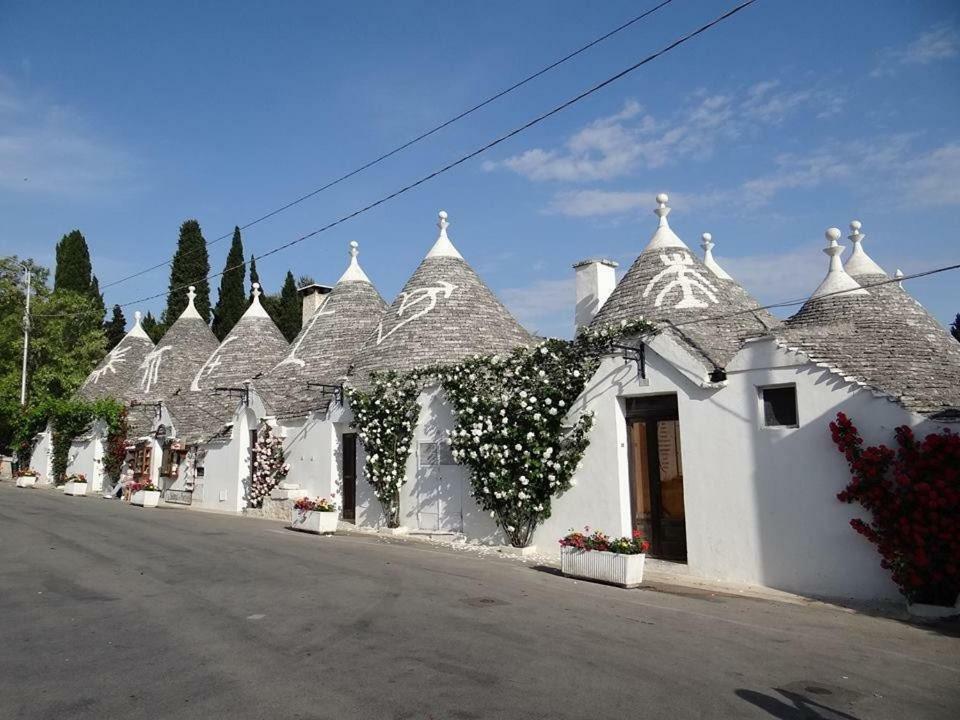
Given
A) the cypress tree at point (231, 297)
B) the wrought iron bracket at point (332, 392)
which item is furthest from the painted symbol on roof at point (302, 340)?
the cypress tree at point (231, 297)

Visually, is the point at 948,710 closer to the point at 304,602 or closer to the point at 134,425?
the point at 304,602

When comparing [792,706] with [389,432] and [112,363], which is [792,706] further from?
[112,363]

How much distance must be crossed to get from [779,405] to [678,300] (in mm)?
4385

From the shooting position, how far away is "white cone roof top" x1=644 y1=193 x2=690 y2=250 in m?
16.5

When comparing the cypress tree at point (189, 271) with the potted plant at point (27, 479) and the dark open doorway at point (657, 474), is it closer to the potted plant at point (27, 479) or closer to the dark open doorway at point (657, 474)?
Answer: the potted plant at point (27, 479)

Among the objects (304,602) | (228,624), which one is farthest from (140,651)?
(304,602)

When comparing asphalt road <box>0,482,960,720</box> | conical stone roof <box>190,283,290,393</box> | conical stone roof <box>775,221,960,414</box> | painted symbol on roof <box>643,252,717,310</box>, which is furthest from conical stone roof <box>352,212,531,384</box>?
conical stone roof <box>190,283,290,393</box>

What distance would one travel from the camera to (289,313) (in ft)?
169

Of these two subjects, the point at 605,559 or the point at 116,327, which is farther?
the point at 116,327

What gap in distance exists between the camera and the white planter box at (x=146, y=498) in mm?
24578

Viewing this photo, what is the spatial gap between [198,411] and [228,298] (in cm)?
2619

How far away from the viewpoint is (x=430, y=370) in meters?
16.9

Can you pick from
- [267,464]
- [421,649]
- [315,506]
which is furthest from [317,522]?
[421,649]

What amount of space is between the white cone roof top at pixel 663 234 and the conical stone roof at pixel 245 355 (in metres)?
16.6
